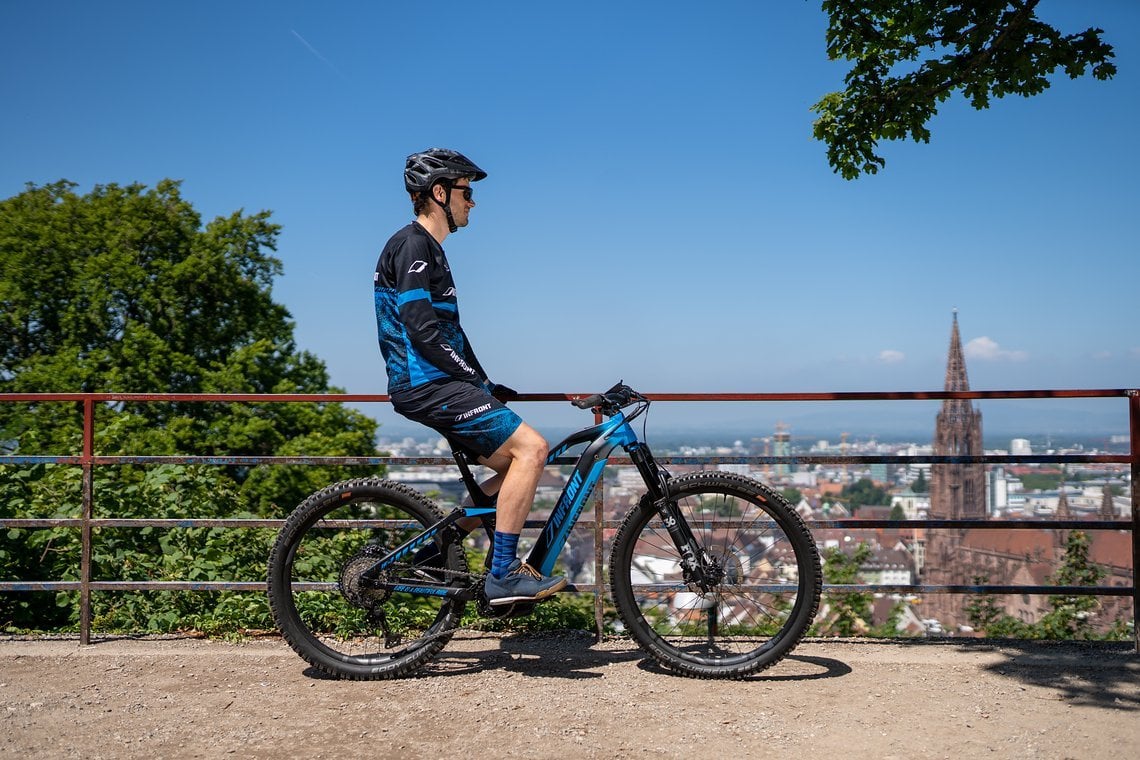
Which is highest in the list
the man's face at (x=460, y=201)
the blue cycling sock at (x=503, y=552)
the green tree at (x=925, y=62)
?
the green tree at (x=925, y=62)

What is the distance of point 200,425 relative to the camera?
1170 inches

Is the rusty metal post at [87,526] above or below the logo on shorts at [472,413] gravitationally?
below

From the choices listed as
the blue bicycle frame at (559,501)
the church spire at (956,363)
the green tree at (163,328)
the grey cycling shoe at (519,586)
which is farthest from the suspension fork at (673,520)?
the church spire at (956,363)

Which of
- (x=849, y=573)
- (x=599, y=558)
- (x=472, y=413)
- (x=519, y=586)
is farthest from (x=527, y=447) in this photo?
(x=849, y=573)

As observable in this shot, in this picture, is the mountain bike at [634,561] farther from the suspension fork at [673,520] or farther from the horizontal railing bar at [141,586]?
the horizontal railing bar at [141,586]

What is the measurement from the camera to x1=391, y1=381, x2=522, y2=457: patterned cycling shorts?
13.2 ft

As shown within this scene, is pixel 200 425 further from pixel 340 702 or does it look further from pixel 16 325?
pixel 340 702

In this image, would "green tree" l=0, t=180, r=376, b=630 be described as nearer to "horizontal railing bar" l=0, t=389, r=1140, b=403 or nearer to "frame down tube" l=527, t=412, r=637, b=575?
"horizontal railing bar" l=0, t=389, r=1140, b=403

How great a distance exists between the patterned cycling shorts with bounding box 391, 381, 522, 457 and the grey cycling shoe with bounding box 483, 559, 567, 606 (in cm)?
53

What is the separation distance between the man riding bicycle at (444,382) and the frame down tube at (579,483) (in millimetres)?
156

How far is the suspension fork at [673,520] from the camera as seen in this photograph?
14.0 ft

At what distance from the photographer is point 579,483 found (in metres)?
4.28

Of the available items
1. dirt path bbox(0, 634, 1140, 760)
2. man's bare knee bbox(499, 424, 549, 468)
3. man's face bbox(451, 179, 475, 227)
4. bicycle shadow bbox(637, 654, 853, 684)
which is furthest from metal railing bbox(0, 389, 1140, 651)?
man's face bbox(451, 179, 475, 227)

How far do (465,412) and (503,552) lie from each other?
0.63 meters
